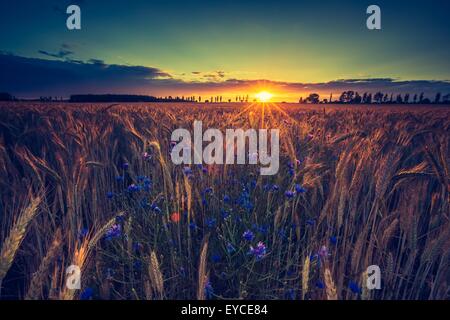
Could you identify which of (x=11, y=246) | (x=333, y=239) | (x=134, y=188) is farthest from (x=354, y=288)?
(x=134, y=188)

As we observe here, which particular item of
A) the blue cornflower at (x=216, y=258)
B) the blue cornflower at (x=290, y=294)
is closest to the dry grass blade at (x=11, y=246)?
the blue cornflower at (x=216, y=258)

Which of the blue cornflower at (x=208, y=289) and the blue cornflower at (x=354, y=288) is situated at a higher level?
the blue cornflower at (x=354, y=288)

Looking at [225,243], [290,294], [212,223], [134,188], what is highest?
[134,188]

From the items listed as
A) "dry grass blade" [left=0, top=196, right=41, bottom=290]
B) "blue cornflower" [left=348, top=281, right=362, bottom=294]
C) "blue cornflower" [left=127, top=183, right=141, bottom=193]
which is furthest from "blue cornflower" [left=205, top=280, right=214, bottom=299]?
"blue cornflower" [left=127, top=183, right=141, bottom=193]

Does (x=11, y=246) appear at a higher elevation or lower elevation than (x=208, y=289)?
higher

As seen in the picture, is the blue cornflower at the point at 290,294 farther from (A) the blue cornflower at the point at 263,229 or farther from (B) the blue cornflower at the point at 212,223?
(B) the blue cornflower at the point at 212,223

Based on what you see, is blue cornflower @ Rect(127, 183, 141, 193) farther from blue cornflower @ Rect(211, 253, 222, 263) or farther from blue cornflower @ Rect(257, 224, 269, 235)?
blue cornflower @ Rect(257, 224, 269, 235)

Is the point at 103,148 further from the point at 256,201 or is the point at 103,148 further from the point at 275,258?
the point at 275,258

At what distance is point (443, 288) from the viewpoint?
1001 millimetres

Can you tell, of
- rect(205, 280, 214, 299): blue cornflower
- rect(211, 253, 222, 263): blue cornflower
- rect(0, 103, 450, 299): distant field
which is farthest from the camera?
rect(211, 253, 222, 263): blue cornflower

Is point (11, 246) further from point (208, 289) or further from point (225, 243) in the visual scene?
point (225, 243)

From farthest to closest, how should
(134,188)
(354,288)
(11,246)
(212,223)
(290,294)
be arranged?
1. (134,188)
2. (212,223)
3. (290,294)
4. (354,288)
5. (11,246)

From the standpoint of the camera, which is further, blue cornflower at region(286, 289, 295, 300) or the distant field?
blue cornflower at region(286, 289, 295, 300)
